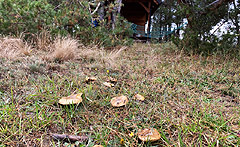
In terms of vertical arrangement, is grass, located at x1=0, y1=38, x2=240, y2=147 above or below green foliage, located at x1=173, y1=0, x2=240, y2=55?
below

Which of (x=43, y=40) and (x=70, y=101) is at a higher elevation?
(x=43, y=40)

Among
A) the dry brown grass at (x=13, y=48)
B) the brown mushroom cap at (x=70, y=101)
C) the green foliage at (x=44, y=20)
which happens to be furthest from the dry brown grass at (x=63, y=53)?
the brown mushroom cap at (x=70, y=101)

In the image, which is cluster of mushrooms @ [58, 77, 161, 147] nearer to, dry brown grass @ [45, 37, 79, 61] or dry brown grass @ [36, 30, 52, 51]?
dry brown grass @ [45, 37, 79, 61]

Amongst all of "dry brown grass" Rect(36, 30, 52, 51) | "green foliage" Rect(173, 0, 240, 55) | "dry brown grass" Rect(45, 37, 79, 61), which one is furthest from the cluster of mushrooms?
"green foliage" Rect(173, 0, 240, 55)

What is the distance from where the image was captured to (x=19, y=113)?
110 centimetres

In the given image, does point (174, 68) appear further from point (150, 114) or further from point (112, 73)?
point (150, 114)

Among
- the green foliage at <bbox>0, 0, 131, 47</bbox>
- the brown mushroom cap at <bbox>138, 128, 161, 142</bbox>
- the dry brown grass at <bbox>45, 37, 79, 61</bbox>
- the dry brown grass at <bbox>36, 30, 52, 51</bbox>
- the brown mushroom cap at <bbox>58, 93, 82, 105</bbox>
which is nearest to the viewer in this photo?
the brown mushroom cap at <bbox>138, 128, 161, 142</bbox>

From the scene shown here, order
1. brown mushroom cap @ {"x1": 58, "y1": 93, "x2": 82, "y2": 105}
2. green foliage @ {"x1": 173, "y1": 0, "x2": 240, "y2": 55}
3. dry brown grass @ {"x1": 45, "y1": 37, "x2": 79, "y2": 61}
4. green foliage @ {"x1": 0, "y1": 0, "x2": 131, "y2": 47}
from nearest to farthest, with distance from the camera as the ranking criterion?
1. brown mushroom cap @ {"x1": 58, "y1": 93, "x2": 82, "y2": 105}
2. dry brown grass @ {"x1": 45, "y1": 37, "x2": 79, "y2": 61}
3. green foliage @ {"x1": 173, "y1": 0, "x2": 240, "y2": 55}
4. green foliage @ {"x1": 0, "y1": 0, "x2": 131, "y2": 47}

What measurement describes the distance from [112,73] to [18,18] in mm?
2590

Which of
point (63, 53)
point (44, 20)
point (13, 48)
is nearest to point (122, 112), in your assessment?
point (63, 53)

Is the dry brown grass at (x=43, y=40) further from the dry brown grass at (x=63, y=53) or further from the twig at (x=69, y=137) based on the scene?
the twig at (x=69, y=137)

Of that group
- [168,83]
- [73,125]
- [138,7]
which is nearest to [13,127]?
[73,125]

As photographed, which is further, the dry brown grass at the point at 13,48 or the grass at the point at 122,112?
the dry brown grass at the point at 13,48

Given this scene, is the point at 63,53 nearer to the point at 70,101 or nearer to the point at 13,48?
the point at 13,48
